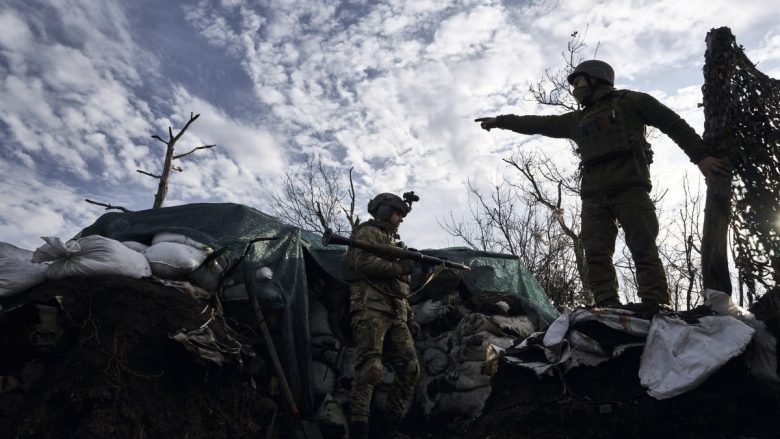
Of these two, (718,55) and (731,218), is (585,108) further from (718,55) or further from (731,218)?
(731,218)

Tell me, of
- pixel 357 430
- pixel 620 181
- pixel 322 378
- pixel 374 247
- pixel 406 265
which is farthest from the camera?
pixel 322 378

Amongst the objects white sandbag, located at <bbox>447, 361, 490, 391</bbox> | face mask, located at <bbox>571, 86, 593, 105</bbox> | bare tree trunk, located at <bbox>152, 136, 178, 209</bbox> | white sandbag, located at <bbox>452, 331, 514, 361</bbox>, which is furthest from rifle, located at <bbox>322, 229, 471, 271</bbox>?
bare tree trunk, located at <bbox>152, 136, 178, 209</bbox>

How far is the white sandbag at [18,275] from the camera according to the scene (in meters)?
Answer: 3.37

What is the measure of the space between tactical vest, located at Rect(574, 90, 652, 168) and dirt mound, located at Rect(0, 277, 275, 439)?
284 centimetres

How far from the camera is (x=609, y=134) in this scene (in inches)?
127

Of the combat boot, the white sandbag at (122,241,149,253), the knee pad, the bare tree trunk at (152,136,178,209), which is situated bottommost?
the combat boot

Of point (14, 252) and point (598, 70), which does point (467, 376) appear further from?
point (14, 252)

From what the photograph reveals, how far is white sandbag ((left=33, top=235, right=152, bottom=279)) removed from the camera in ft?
11.3

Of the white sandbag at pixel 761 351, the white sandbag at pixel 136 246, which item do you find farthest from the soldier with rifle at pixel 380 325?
the white sandbag at pixel 761 351

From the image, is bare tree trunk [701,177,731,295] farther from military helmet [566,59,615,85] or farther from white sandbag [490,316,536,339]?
white sandbag [490,316,536,339]

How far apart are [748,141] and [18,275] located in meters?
4.64

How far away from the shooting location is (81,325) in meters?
3.13

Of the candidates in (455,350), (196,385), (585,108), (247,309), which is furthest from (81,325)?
(585,108)

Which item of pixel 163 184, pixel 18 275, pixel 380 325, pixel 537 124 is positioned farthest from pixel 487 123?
pixel 163 184
